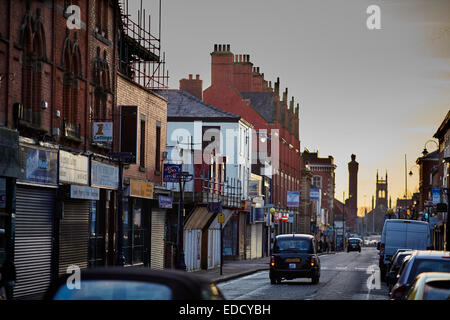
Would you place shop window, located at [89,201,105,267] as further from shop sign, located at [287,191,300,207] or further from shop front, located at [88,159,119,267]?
shop sign, located at [287,191,300,207]

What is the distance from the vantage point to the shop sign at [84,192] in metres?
28.1

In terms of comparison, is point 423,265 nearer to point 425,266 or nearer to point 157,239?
point 425,266

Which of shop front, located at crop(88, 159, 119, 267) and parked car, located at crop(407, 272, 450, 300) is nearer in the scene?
parked car, located at crop(407, 272, 450, 300)

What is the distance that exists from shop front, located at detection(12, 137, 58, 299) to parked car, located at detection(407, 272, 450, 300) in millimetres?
14010

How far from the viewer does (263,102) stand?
8719cm

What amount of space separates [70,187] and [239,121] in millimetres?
36159

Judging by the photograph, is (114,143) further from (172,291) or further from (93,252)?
(172,291)

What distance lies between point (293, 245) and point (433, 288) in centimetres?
2302

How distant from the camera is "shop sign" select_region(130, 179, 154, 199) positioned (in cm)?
3464

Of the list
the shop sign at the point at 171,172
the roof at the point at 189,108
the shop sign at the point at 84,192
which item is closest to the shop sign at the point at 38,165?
the shop sign at the point at 84,192

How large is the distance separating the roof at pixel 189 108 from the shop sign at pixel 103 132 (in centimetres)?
2874

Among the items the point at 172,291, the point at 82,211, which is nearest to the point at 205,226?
the point at 82,211

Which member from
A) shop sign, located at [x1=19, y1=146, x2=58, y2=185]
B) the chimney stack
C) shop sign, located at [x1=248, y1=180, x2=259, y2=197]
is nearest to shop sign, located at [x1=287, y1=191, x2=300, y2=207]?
shop sign, located at [x1=248, y1=180, x2=259, y2=197]

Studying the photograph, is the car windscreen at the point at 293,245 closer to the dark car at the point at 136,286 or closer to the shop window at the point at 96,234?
the shop window at the point at 96,234
